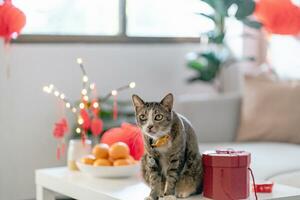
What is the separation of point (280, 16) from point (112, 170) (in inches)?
69.8

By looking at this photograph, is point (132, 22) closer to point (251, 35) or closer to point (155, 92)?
point (155, 92)

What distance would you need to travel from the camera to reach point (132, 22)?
15.2ft

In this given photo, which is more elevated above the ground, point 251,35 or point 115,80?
point 251,35

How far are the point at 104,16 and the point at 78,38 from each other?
28 cm

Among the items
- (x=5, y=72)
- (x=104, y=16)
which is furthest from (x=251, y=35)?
(x=5, y=72)

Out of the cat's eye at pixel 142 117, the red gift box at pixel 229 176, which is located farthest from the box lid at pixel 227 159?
the cat's eye at pixel 142 117

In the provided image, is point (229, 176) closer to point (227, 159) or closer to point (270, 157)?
point (227, 159)

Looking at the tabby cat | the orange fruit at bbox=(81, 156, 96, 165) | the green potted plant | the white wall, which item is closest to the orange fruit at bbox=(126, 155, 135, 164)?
the orange fruit at bbox=(81, 156, 96, 165)

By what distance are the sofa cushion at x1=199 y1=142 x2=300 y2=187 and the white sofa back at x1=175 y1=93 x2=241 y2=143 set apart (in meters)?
0.15

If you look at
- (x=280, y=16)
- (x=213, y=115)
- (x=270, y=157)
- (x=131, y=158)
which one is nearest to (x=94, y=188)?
(x=131, y=158)

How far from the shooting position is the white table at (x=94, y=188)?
2.44 meters

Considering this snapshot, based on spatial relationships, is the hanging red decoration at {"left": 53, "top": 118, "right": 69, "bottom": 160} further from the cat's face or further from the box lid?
the box lid

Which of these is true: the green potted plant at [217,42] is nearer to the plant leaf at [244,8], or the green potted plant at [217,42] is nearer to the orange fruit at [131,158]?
the plant leaf at [244,8]

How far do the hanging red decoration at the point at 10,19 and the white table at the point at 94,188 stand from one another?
0.95 metres
